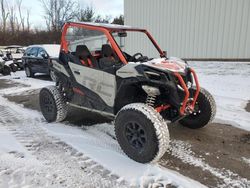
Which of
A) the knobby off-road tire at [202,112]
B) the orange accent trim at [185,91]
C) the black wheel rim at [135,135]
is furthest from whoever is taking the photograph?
the knobby off-road tire at [202,112]

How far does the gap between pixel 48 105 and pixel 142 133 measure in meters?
2.46

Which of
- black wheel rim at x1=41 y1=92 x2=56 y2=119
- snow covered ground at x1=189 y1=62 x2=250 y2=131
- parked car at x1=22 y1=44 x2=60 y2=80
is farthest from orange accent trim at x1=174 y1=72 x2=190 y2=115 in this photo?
A: parked car at x1=22 y1=44 x2=60 y2=80

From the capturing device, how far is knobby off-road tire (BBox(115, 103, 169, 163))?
9.97ft

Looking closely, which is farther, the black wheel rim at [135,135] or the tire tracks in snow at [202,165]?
the black wheel rim at [135,135]

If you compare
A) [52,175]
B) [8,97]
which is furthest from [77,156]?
[8,97]

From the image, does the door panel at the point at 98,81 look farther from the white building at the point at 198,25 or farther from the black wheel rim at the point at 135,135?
the white building at the point at 198,25

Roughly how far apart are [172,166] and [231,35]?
38.0 feet

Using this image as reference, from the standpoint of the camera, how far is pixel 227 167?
3.18 metres

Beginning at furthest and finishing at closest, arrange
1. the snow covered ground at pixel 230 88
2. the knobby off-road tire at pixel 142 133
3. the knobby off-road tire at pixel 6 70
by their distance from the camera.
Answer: the knobby off-road tire at pixel 6 70 < the snow covered ground at pixel 230 88 < the knobby off-road tire at pixel 142 133

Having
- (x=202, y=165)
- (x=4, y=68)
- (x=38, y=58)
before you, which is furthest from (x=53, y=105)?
(x=4, y=68)

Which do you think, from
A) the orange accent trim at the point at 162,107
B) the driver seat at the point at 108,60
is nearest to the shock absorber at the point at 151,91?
the orange accent trim at the point at 162,107

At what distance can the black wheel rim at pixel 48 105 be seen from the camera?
4.82 m

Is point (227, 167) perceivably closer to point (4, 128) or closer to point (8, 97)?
point (4, 128)

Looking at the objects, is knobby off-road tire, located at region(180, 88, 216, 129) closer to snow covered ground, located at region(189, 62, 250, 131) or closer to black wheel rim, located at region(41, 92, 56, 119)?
snow covered ground, located at region(189, 62, 250, 131)
